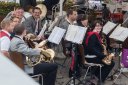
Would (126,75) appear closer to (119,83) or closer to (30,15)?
(119,83)

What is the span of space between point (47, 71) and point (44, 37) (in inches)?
69.7

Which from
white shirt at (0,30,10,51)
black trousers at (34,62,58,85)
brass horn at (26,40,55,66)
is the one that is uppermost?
white shirt at (0,30,10,51)

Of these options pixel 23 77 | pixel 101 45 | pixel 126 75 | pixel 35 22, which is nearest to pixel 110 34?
pixel 101 45

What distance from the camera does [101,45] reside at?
643cm

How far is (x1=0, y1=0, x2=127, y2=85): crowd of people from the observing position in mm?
5062

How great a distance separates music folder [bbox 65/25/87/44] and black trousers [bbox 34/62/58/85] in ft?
2.19

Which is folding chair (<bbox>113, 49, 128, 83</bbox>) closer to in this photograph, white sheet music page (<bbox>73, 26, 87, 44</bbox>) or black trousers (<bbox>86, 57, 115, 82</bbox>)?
black trousers (<bbox>86, 57, 115, 82</bbox>)

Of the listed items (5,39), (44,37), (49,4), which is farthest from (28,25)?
(49,4)

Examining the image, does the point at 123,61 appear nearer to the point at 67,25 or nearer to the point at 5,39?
the point at 67,25

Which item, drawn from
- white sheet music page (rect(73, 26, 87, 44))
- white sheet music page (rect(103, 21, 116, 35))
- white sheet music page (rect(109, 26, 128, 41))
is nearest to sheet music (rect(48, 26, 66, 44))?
white sheet music page (rect(73, 26, 87, 44))

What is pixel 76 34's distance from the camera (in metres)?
5.98

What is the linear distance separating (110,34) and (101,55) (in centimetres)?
78

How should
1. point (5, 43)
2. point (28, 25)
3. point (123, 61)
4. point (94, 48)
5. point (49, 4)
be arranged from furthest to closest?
point (49, 4), point (28, 25), point (123, 61), point (94, 48), point (5, 43)

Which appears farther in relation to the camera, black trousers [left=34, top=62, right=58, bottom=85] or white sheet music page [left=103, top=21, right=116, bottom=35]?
white sheet music page [left=103, top=21, right=116, bottom=35]
